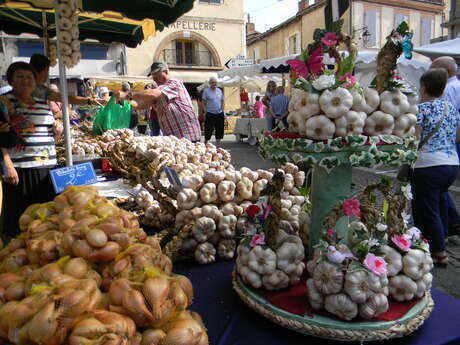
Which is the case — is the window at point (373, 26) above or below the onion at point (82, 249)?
above

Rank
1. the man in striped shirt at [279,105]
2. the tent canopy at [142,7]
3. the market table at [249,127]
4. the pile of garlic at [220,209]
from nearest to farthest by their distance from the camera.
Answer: the pile of garlic at [220,209]
the tent canopy at [142,7]
the man in striped shirt at [279,105]
the market table at [249,127]

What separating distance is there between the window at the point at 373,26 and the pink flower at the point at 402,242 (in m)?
22.4

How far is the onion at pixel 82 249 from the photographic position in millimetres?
1025

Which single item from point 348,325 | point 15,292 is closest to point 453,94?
point 348,325

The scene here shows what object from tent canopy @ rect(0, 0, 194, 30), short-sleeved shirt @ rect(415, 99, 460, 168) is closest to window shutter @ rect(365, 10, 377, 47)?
tent canopy @ rect(0, 0, 194, 30)

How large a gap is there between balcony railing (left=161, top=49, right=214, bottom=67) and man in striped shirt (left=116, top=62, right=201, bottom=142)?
1922 centimetres

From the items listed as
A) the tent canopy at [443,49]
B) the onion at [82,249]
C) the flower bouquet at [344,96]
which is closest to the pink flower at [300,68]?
the flower bouquet at [344,96]

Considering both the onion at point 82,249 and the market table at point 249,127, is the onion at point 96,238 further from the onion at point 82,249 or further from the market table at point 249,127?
the market table at point 249,127

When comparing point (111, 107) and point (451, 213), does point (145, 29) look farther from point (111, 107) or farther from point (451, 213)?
point (451, 213)

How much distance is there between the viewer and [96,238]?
1037 millimetres

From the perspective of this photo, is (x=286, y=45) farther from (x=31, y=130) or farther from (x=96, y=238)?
(x=96, y=238)

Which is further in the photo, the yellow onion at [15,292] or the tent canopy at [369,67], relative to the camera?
the tent canopy at [369,67]

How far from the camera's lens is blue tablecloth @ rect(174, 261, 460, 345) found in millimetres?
1128

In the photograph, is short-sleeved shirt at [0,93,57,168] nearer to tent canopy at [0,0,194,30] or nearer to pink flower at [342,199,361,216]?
tent canopy at [0,0,194,30]
